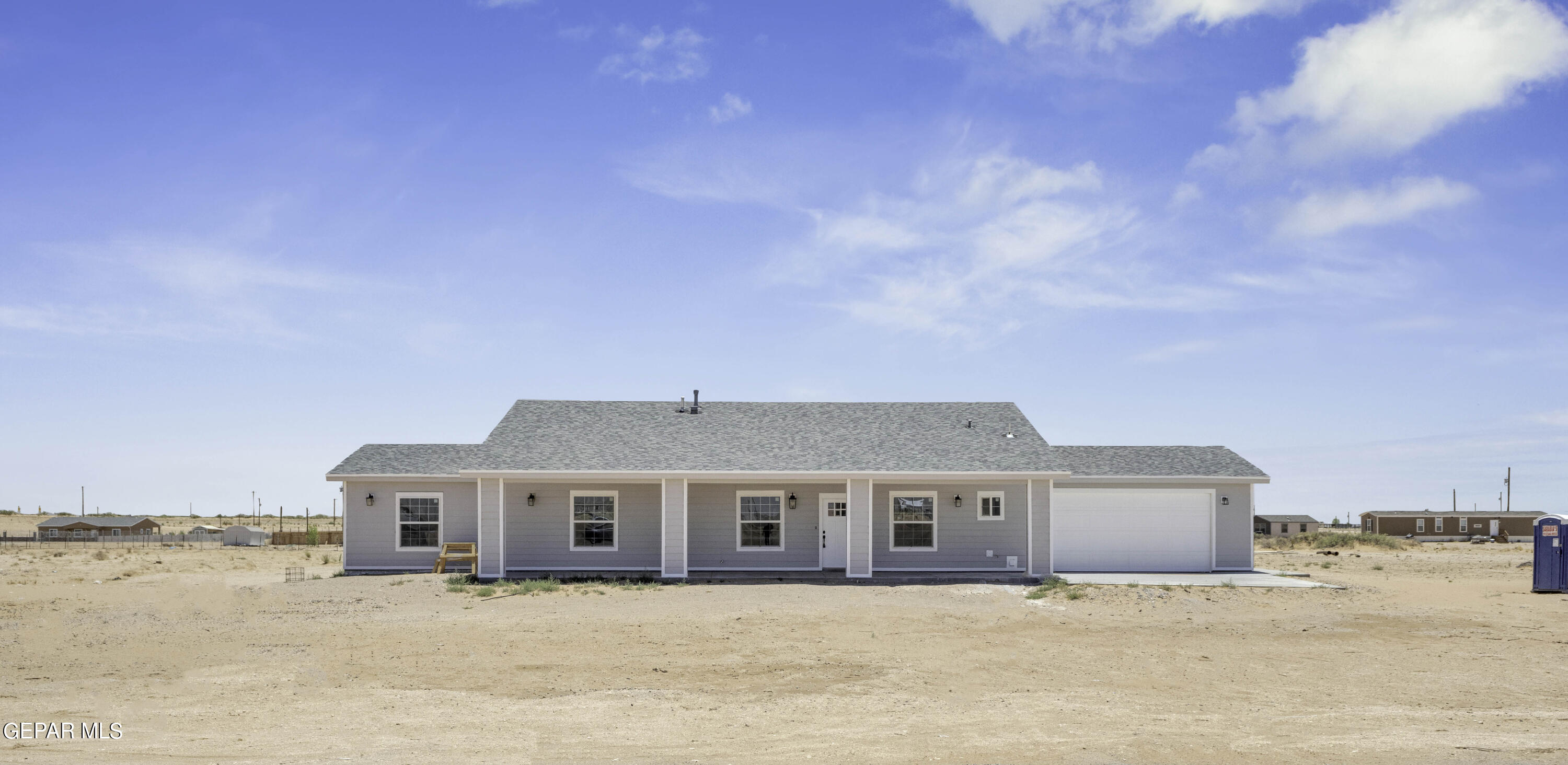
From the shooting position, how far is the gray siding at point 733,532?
24.8 m

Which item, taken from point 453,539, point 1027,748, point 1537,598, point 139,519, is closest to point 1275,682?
point 1027,748

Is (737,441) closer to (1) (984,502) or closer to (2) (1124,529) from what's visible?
(1) (984,502)

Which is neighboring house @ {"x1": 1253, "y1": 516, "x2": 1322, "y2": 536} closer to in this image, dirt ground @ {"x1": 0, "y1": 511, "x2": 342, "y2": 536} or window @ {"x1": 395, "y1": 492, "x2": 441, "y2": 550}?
window @ {"x1": 395, "y1": 492, "x2": 441, "y2": 550}

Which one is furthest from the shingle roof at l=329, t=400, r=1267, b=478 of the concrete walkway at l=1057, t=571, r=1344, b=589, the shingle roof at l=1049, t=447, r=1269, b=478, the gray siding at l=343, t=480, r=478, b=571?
the concrete walkway at l=1057, t=571, r=1344, b=589

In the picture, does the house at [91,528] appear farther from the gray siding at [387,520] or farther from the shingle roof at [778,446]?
the shingle roof at [778,446]

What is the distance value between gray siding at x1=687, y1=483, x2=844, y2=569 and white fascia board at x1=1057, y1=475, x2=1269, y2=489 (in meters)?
5.97

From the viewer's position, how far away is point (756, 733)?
9266 millimetres

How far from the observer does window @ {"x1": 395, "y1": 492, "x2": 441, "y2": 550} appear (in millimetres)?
26234

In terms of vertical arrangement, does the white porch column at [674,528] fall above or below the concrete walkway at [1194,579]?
above

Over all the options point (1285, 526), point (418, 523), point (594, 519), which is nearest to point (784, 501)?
point (594, 519)

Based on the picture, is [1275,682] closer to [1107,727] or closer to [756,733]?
[1107,727]

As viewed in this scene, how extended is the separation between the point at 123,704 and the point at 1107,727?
911 cm

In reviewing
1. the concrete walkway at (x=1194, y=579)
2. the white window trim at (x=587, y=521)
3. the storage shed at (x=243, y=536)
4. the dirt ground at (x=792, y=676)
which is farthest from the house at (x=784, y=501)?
the storage shed at (x=243, y=536)

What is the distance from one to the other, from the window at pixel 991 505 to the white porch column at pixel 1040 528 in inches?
33.7
